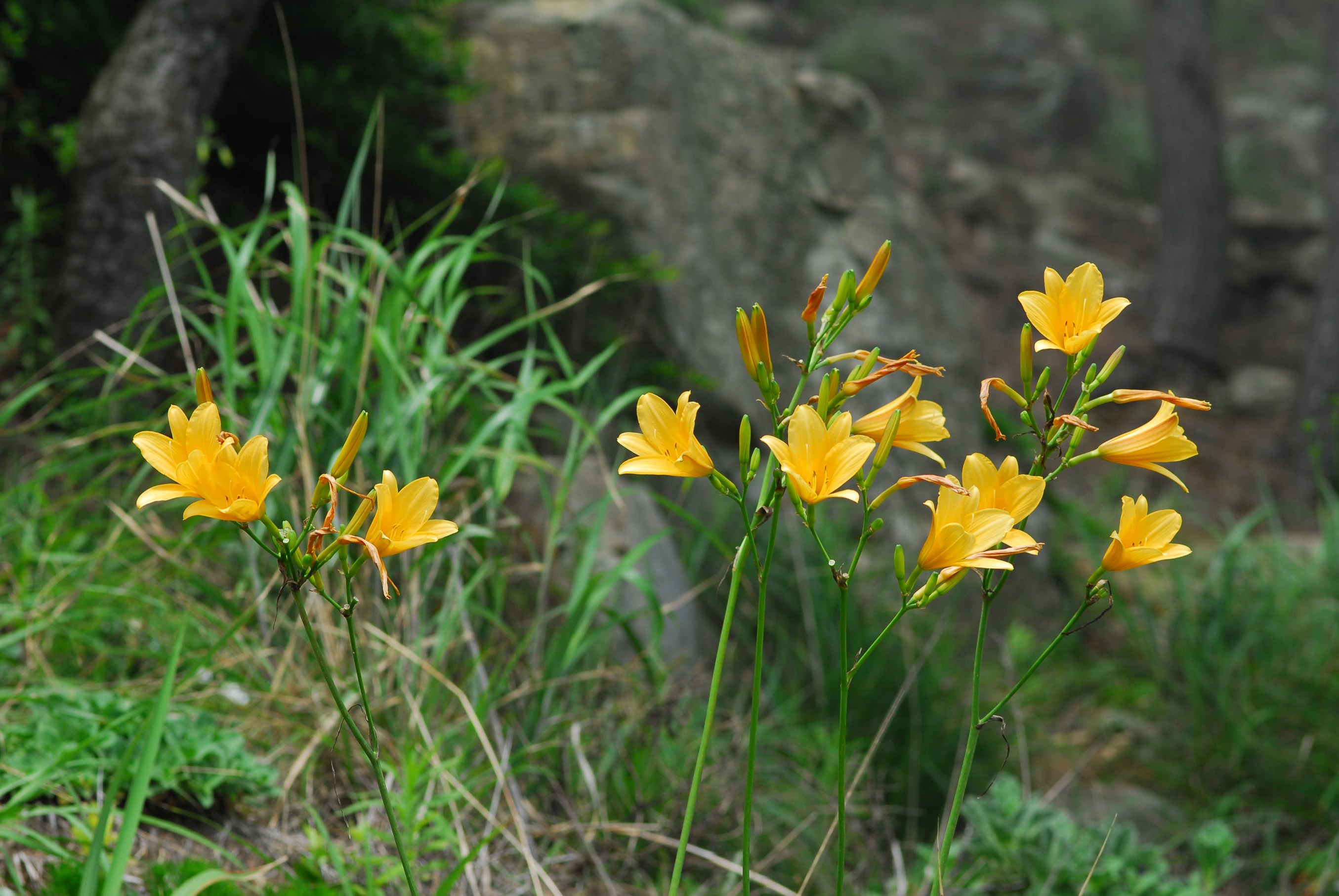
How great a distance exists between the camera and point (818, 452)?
698 millimetres

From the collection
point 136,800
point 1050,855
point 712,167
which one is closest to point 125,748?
point 136,800

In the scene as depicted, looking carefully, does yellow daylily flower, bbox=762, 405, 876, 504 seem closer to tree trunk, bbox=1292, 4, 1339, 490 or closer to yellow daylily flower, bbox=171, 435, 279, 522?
yellow daylily flower, bbox=171, 435, 279, 522

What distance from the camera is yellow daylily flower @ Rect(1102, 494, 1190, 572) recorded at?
0.77 m

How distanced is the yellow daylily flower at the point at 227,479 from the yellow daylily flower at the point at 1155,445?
26.4 inches

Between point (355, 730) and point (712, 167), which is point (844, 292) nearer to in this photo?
point (355, 730)

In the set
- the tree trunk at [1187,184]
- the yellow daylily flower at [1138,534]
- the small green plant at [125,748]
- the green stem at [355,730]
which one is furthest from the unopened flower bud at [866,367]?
the tree trunk at [1187,184]

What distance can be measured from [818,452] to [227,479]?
45cm

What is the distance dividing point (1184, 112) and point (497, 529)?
24.0 ft

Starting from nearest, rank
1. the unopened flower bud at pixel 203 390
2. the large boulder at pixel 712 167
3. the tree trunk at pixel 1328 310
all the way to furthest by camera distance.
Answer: the unopened flower bud at pixel 203 390
the large boulder at pixel 712 167
the tree trunk at pixel 1328 310

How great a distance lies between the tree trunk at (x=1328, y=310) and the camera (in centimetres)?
534

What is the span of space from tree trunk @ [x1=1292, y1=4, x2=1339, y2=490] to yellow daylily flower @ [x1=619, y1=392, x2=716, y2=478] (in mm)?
5898

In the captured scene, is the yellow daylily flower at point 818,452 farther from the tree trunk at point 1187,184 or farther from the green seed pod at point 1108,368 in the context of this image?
the tree trunk at point 1187,184

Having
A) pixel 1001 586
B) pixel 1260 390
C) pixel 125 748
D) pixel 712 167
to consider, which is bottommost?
pixel 1260 390

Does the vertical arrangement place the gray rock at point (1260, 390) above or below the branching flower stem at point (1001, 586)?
below
